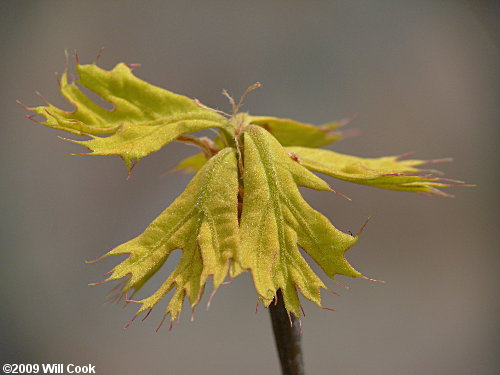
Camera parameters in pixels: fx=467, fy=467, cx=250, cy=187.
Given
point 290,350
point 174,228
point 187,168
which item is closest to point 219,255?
point 174,228

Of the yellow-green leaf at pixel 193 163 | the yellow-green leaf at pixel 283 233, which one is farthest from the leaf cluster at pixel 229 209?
the yellow-green leaf at pixel 193 163

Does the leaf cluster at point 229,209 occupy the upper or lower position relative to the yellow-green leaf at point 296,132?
lower

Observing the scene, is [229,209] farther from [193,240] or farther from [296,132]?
[296,132]

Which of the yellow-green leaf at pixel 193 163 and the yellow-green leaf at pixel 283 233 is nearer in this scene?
the yellow-green leaf at pixel 283 233

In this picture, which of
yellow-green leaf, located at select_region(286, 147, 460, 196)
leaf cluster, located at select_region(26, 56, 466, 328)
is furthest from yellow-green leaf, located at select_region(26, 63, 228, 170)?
yellow-green leaf, located at select_region(286, 147, 460, 196)

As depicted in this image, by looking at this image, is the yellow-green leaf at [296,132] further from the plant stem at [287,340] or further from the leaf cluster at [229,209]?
the plant stem at [287,340]

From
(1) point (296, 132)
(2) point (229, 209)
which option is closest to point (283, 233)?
(2) point (229, 209)

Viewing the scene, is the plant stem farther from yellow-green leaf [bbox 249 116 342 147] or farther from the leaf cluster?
yellow-green leaf [bbox 249 116 342 147]
